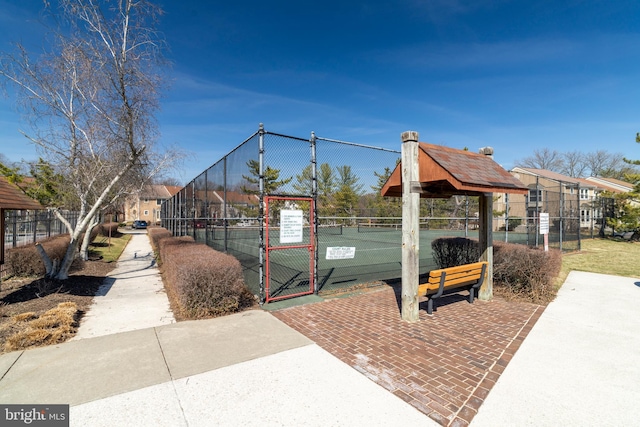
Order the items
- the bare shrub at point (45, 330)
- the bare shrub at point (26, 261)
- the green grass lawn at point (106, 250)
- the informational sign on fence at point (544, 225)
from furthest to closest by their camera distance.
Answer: the green grass lawn at point (106, 250) < the informational sign on fence at point (544, 225) < the bare shrub at point (26, 261) < the bare shrub at point (45, 330)

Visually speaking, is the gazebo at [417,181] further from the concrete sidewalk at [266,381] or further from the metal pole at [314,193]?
the metal pole at [314,193]

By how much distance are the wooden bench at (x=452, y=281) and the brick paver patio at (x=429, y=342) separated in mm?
353

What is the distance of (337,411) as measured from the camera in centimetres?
277

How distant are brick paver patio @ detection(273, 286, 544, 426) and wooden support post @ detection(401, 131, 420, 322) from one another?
0.31 m

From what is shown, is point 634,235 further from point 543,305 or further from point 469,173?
point 469,173

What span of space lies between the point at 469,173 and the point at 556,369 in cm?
296

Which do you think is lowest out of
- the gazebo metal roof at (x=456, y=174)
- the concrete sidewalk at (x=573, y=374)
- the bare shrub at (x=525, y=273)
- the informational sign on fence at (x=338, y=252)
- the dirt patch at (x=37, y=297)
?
the concrete sidewalk at (x=573, y=374)

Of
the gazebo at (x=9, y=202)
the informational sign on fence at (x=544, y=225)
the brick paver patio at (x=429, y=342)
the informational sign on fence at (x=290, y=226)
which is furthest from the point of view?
the informational sign on fence at (x=544, y=225)

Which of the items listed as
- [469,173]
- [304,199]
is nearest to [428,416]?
[469,173]

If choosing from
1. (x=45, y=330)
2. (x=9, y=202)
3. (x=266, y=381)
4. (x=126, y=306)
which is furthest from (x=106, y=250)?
(x=266, y=381)

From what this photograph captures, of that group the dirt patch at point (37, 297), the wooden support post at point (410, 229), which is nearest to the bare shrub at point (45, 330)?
the dirt patch at point (37, 297)

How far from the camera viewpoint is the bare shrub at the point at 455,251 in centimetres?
795

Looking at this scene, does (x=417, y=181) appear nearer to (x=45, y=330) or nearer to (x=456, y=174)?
(x=456, y=174)

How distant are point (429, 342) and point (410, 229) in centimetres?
163
